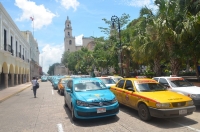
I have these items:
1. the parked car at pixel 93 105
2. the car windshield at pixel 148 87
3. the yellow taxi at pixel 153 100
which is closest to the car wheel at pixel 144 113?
the yellow taxi at pixel 153 100

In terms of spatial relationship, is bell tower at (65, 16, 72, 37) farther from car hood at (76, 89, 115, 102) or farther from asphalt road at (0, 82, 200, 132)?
car hood at (76, 89, 115, 102)

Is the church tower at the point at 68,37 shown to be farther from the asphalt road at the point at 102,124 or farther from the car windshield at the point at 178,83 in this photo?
the asphalt road at the point at 102,124

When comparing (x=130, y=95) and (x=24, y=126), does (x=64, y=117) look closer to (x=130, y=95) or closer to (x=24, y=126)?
(x=24, y=126)

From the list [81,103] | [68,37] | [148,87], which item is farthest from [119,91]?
[68,37]

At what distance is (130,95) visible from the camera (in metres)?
7.54

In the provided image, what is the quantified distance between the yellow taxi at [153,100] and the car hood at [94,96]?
113 centimetres

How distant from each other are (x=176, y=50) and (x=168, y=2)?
411 centimetres

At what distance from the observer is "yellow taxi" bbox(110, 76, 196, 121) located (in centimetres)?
595

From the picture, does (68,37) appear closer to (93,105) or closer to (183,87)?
(183,87)

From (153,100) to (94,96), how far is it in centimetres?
213

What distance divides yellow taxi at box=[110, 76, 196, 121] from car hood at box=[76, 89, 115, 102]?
1125 millimetres

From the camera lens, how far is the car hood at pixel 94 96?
20.9 ft

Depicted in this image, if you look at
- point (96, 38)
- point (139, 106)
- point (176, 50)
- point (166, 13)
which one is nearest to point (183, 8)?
point (166, 13)

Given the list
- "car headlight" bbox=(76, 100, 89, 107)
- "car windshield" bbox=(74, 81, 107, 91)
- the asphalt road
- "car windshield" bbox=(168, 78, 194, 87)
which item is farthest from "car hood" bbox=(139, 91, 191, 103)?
"car windshield" bbox=(168, 78, 194, 87)
